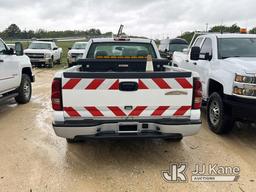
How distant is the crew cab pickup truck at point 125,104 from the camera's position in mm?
4062

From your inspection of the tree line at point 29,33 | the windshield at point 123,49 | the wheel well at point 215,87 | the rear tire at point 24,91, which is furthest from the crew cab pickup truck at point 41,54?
the tree line at point 29,33

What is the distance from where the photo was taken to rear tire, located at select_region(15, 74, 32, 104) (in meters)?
8.62

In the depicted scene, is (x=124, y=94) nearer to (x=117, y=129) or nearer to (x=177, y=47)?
(x=117, y=129)

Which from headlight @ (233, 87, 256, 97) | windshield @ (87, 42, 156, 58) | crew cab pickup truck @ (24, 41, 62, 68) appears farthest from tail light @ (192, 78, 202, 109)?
crew cab pickup truck @ (24, 41, 62, 68)

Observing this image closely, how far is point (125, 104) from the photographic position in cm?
413

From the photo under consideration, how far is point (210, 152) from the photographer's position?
5.10 metres

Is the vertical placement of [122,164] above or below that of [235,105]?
below

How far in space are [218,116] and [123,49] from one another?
2.24 metres

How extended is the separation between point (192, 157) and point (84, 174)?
5.47 ft

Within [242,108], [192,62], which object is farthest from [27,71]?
[242,108]

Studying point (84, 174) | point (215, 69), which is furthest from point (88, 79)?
point (215, 69)

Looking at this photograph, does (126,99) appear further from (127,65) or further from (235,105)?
(235,105)

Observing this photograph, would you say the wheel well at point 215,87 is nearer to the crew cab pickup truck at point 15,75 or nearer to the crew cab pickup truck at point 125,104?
the crew cab pickup truck at point 125,104

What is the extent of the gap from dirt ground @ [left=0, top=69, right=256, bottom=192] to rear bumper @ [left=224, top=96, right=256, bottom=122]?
1.66 feet
